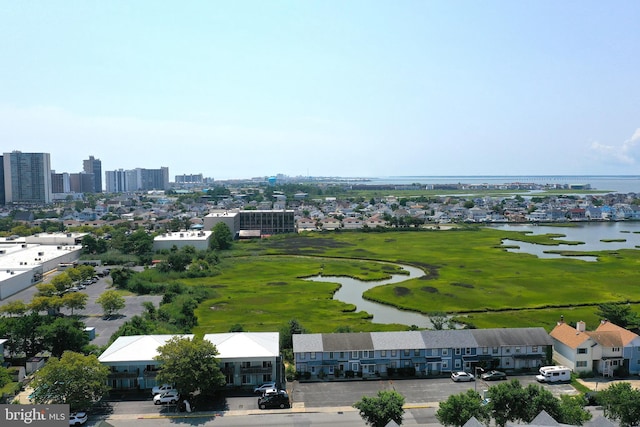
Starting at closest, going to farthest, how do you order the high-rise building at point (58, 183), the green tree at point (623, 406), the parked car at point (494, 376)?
the green tree at point (623, 406)
the parked car at point (494, 376)
the high-rise building at point (58, 183)

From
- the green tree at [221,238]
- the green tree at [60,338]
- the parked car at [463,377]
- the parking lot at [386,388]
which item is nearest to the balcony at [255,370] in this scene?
the parking lot at [386,388]

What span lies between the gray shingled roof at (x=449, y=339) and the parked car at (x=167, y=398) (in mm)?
12720

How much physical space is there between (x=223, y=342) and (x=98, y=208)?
377 ft

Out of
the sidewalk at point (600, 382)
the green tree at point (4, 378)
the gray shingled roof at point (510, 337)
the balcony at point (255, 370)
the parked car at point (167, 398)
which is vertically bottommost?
the sidewalk at point (600, 382)

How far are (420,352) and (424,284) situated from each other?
22002 millimetres

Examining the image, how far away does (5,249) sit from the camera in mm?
60594

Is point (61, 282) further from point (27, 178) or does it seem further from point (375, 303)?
point (27, 178)

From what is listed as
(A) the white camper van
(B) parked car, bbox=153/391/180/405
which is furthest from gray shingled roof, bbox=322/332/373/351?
(A) the white camper van

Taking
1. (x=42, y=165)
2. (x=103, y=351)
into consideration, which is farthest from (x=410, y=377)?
(x=42, y=165)

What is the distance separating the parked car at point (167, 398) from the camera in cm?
2270

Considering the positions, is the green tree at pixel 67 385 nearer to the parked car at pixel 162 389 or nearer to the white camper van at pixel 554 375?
the parked car at pixel 162 389

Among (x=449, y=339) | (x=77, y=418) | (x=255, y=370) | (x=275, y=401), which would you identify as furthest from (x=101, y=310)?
(x=449, y=339)

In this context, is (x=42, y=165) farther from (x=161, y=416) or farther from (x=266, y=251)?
(x=161, y=416)

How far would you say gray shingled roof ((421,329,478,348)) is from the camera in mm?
26656
